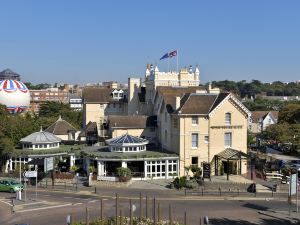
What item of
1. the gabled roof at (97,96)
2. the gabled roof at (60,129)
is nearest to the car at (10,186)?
the gabled roof at (60,129)

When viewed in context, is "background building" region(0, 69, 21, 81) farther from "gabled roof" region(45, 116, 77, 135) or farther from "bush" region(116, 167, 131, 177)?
"bush" region(116, 167, 131, 177)

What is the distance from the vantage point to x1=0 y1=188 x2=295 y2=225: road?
33562 mm

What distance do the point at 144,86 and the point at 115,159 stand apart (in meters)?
24.3

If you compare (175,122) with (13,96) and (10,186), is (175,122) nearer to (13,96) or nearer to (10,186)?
(10,186)

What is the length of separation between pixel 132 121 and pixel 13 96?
4200cm

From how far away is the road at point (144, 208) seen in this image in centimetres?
3356

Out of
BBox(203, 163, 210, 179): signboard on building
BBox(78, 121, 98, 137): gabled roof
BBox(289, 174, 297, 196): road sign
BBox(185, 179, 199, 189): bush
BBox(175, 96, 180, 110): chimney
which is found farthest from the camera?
BBox(78, 121, 98, 137): gabled roof

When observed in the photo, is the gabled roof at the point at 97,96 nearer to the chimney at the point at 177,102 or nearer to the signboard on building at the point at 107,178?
the chimney at the point at 177,102

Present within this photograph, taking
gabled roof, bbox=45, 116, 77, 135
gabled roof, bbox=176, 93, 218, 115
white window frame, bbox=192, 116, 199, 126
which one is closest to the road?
white window frame, bbox=192, 116, 199, 126

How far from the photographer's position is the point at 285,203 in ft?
131

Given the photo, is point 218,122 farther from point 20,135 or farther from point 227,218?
point 20,135

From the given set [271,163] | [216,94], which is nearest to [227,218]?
[216,94]

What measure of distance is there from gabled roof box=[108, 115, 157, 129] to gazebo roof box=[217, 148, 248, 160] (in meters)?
12.2

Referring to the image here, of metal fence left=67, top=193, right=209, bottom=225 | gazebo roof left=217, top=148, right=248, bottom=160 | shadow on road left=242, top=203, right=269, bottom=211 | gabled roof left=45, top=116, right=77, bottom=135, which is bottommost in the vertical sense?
shadow on road left=242, top=203, right=269, bottom=211
